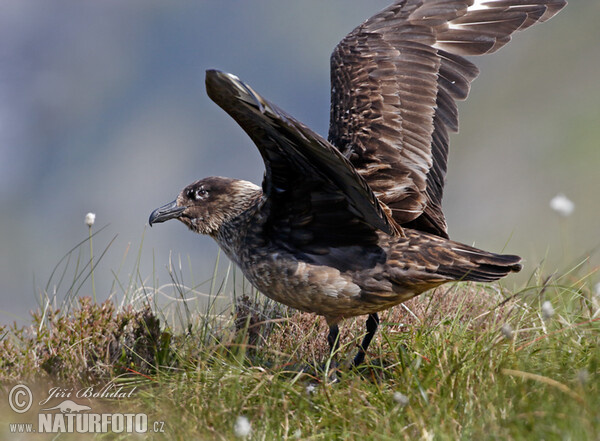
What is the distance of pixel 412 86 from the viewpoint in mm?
4312

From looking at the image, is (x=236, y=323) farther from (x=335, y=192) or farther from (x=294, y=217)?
(x=335, y=192)

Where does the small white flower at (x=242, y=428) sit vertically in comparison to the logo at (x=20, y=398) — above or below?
above

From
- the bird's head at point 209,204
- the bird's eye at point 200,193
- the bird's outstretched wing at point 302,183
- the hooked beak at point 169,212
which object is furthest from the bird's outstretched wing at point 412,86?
the hooked beak at point 169,212

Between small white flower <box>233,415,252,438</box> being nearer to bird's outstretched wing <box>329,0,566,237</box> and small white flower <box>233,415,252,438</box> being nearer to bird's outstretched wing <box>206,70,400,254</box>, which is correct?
bird's outstretched wing <box>206,70,400,254</box>

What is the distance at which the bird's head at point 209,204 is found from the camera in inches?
175

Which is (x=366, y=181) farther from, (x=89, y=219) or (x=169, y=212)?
(x=89, y=219)

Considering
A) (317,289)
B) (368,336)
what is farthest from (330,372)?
(368,336)

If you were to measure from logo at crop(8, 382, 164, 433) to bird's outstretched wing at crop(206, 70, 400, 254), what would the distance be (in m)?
1.28

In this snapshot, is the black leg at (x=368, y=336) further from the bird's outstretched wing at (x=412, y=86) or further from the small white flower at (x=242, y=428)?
the small white flower at (x=242, y=428)

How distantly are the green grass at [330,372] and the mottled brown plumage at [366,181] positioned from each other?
0.36 metres

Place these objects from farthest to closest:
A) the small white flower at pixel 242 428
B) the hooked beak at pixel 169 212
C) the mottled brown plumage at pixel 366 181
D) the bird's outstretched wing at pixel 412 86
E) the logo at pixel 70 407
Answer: the hooked beak at pixel 169 212, the bird's outstretched wing at pixel 412 86, the mottled brown plumage at pixel 366 181, the logo at pixel 70 407, the small white flower at pixel 242 428

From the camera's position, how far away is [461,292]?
14.5ft

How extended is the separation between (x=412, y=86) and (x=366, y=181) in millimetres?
945

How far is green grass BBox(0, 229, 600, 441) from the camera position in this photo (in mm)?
2467
